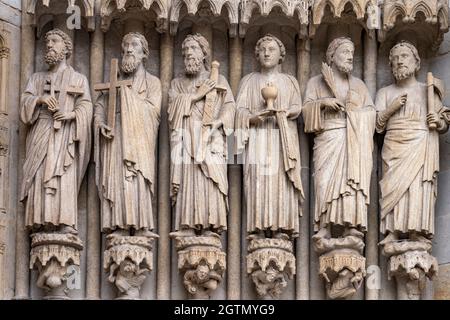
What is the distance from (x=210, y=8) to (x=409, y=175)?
185 centimetres

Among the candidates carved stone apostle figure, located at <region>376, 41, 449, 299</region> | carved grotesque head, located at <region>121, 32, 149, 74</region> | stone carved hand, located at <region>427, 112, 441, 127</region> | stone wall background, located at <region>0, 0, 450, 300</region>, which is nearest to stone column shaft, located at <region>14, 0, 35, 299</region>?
stone wall background, located at <region>0, 0, 450, 300</region>

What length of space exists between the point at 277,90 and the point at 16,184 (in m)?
1.95

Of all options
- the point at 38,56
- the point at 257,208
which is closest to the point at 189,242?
the point at 257,208

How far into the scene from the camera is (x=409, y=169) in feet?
63.1

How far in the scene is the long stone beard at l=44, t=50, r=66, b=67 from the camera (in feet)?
63.8

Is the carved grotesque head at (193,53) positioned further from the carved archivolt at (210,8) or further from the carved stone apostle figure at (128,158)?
the carved stone apostle figure at (128,158)

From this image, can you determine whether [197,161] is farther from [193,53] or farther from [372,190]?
[372,190]

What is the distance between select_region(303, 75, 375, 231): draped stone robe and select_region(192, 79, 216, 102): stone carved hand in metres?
0.68

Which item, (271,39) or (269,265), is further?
(271,39)

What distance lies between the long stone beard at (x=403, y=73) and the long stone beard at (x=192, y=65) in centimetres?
138

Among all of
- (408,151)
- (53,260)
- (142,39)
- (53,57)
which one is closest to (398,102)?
(408,151)

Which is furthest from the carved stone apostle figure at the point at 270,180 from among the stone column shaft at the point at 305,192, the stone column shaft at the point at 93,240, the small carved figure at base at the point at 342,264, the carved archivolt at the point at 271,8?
the stone column shaft at the point at 93,240

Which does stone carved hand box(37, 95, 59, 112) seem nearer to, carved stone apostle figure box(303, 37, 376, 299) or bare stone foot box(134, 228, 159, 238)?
bare stone foot box(134, 228, 159, 238)
